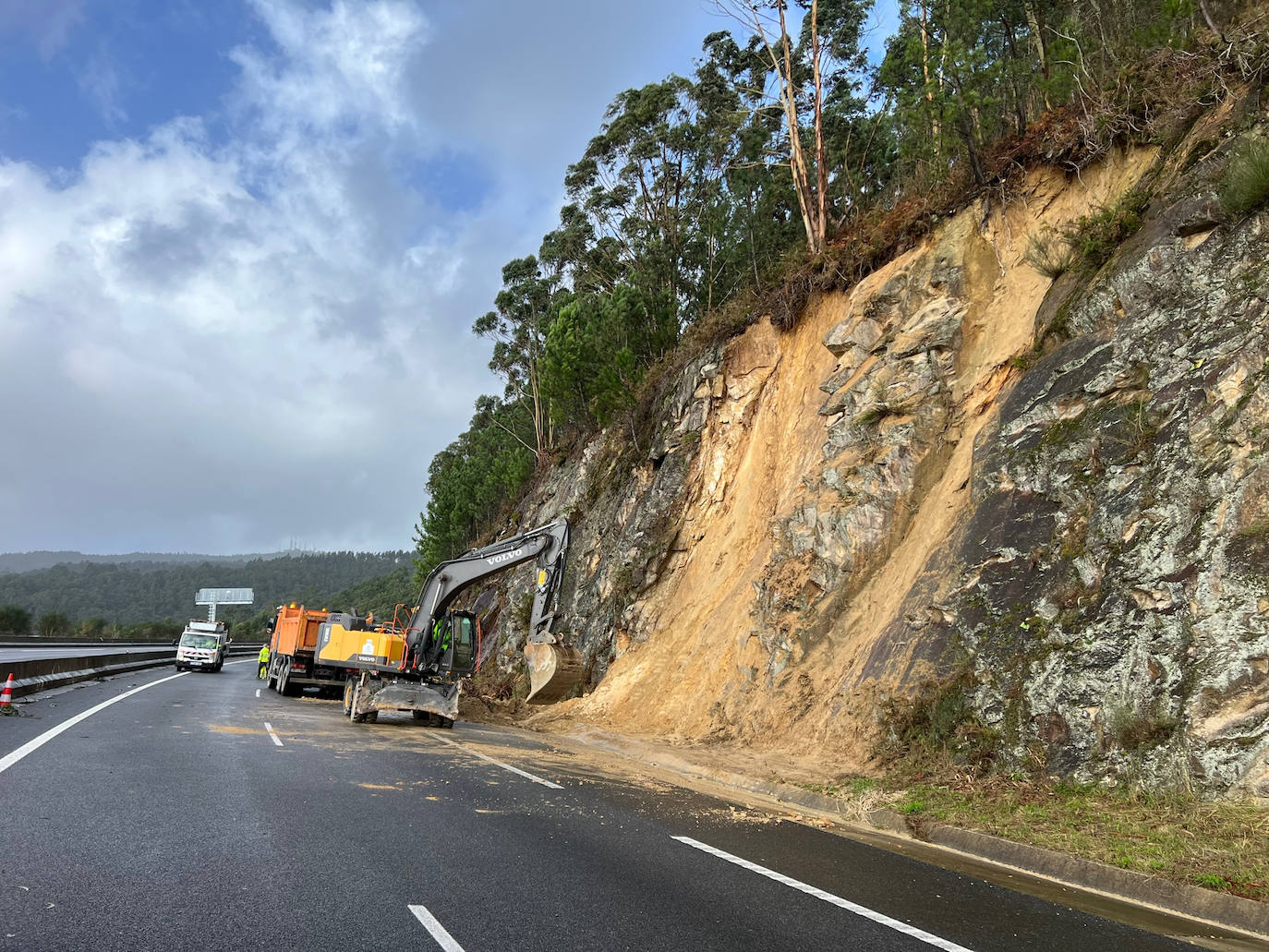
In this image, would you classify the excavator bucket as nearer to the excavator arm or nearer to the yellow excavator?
the yellow excavator

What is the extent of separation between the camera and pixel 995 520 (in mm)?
12633

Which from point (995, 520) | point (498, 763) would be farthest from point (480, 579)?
point (995, 520)

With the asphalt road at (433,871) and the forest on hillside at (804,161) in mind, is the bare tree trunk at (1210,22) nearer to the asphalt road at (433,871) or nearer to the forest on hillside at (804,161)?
the forest on hillside at (804,161)

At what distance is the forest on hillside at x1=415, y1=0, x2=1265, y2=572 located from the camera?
15.6 m

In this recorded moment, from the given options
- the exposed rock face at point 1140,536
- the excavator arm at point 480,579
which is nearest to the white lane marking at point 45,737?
the excavator arm at point 480,579

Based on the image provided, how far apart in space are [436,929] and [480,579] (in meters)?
15.4

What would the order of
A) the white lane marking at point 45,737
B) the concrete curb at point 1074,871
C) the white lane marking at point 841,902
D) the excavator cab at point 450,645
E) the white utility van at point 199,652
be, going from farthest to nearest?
the white utility van at point 199,652
the excavator cab at point 450,645
the white lane marking at point 45,737
the concrete curb at point 1074,871
the white lane marking at point 841,902

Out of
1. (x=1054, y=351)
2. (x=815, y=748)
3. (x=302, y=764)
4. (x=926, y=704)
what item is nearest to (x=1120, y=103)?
(x=1054, y=351)

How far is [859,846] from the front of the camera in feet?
27.4

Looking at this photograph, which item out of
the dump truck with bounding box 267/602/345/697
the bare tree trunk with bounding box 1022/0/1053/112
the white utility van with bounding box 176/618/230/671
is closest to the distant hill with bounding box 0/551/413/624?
the white utility van with bounding box 176/618/230/671

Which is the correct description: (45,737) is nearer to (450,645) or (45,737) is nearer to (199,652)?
(450,645)

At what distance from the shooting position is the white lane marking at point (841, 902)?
17.7 feet

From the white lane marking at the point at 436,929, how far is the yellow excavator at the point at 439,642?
12.8 m

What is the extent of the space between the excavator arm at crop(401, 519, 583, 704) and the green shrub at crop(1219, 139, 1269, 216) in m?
12.7
